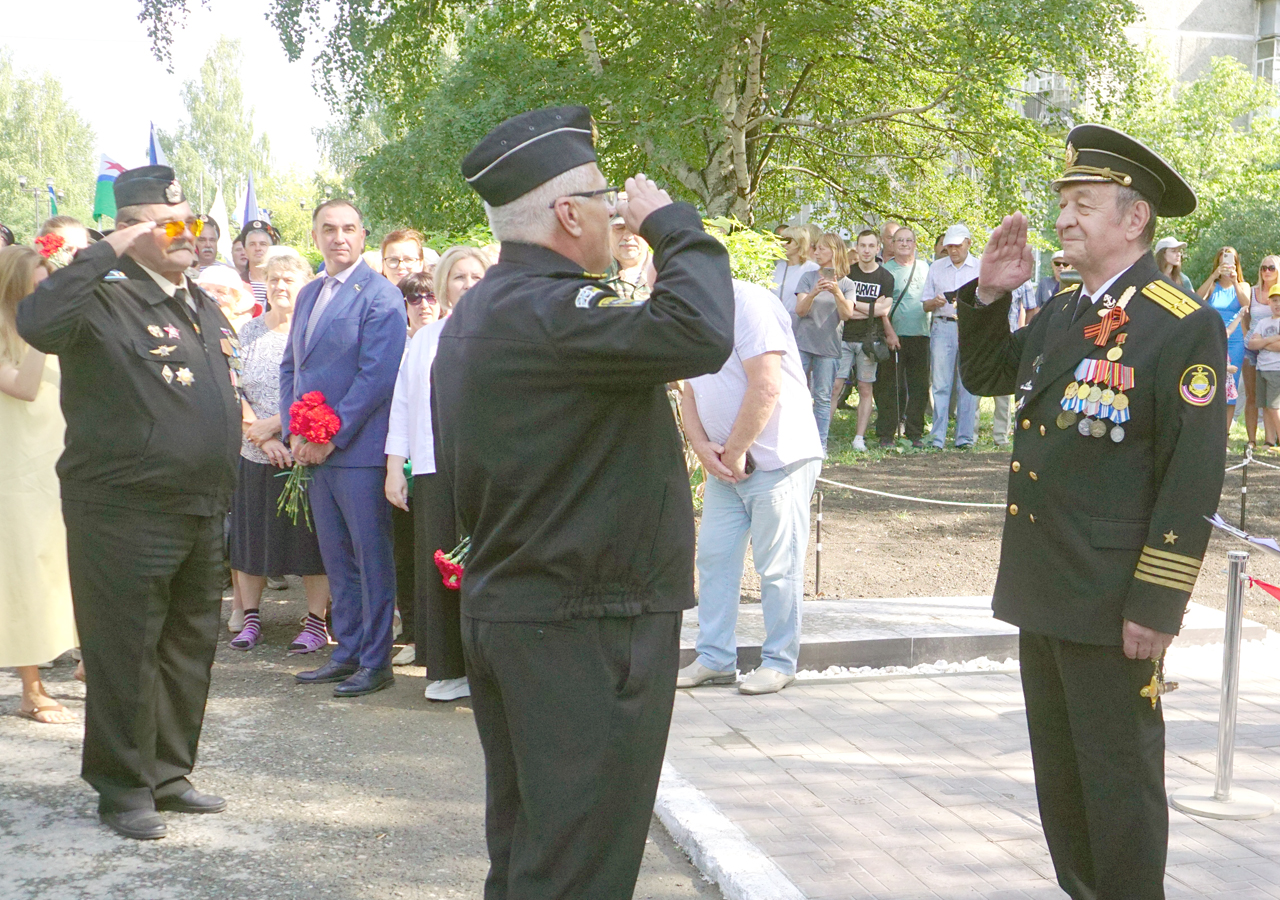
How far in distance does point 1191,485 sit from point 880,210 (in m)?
19.3

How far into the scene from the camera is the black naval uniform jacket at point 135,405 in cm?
442

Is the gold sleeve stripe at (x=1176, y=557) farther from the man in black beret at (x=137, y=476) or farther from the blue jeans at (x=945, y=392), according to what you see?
the blue jeans at (x=945, y=392)

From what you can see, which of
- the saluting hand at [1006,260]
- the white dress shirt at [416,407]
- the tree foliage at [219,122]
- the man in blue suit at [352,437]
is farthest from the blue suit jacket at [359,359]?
the tree foliage at [219,122]

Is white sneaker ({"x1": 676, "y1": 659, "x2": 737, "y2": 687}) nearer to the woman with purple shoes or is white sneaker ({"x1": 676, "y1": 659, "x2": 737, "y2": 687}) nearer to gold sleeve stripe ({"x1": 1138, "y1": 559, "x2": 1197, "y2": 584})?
the woman with purple shoes

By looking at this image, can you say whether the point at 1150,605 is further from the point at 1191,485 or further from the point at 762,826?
the point at 762,826

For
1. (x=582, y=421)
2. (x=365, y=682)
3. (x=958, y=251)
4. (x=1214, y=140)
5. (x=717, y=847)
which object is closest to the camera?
(x=582, y=421)

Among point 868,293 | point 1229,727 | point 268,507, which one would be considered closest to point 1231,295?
point 868,293

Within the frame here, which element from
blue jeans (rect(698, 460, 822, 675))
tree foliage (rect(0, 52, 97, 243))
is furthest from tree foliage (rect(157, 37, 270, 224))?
blue jeans (rect(698, 460, 822, 675))

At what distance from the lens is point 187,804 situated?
470 centimetres

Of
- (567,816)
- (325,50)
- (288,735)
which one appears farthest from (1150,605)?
(325,50)

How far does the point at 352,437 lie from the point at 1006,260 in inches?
144

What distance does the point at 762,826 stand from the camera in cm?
447

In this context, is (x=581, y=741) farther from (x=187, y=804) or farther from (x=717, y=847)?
(x=187, y=804)

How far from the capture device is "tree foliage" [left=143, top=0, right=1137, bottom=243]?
57.9 ft
